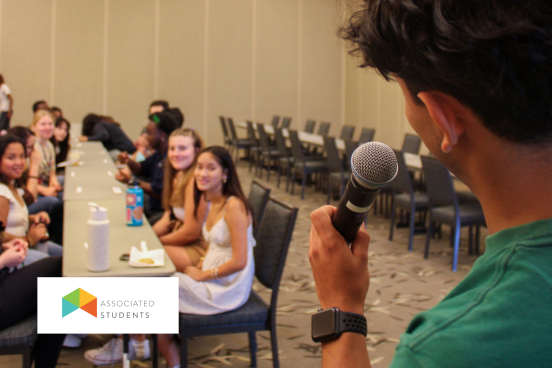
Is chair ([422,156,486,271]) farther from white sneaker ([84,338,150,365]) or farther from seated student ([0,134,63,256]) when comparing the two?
seated student ([0,134,63,256])

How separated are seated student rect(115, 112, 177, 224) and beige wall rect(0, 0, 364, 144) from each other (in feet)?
21.0

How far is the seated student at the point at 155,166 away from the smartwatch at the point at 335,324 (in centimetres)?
328

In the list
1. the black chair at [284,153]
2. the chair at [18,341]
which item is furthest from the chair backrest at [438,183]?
the black chair at [284,153]

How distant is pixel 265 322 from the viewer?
7.71 feet

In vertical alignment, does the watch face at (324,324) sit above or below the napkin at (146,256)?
above

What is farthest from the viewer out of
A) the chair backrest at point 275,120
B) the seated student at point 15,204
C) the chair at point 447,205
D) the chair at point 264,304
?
the chair backrest at point 275,120

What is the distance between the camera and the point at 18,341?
6.48 feet

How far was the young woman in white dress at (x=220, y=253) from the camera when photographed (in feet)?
7.59

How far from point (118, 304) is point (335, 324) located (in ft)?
3.91

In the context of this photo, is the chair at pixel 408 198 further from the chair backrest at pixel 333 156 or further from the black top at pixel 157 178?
the black top at pixel 157 178

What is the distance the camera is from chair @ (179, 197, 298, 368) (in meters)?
2.26

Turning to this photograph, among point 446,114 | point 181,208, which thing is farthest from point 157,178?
point 446,114

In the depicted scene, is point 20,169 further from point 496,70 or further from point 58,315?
point 496,70

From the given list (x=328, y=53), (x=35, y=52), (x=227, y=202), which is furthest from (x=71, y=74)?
(x=227, y=202)
